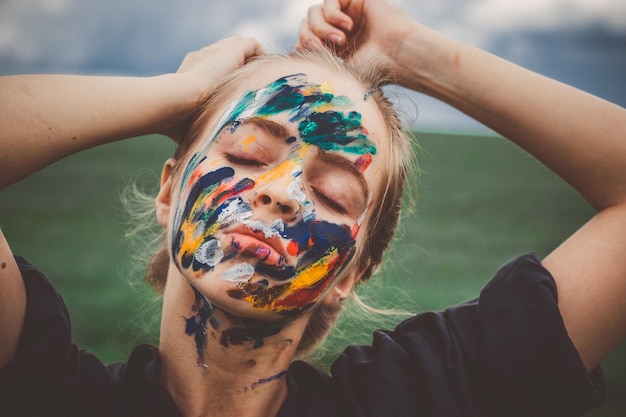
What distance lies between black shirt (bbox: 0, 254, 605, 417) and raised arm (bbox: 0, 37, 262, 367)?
82 mm

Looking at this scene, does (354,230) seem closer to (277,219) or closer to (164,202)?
(277,219)

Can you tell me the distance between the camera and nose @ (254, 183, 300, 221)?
146 cm

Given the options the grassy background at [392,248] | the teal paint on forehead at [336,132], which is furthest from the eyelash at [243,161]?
the grassy background at [392,248]

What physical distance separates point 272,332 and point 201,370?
21 centimetres

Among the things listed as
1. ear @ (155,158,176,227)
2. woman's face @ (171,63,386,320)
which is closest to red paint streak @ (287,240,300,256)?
woman's face @ (171,63,386,320)

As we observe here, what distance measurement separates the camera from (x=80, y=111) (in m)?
1.56

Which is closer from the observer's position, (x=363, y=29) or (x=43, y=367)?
(x=43, y=367)

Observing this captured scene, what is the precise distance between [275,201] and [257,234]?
90 mm

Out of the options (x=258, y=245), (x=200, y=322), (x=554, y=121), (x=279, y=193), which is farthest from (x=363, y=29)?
(x=200, y=322)

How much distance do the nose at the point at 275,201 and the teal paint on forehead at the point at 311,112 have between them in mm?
173

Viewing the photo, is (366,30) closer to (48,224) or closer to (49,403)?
(49,403)

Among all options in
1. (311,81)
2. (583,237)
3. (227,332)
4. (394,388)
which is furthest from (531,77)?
(227,332)

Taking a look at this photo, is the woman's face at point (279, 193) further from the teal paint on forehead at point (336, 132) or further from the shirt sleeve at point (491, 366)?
the shirt sleeve at point (491, 366)

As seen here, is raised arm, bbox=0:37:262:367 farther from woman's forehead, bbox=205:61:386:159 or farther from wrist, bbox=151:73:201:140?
woman's forehead, bbox=205:61:386:159
